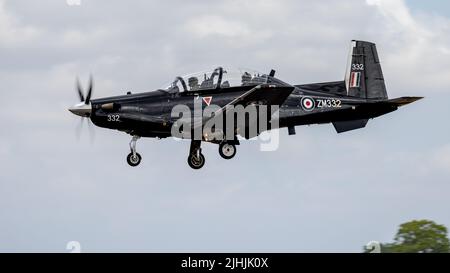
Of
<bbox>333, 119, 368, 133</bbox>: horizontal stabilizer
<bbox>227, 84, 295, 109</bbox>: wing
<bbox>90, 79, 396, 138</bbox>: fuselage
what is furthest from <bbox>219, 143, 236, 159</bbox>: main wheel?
<bbox>333, 119, 368, 133</bbox>: horizontal stabilizer

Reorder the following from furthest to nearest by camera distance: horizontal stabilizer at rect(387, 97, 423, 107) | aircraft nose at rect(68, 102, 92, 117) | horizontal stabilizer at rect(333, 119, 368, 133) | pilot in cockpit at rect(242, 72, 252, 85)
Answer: horizontal stabilizer at rect(333, 119, 368, 133), horizontal stabilizer at rect(387, 97, 423, 107), pilot in cockpit at rect(242, 72, 252, 85), aircraft nose at rect(68, 102, 92, 117)

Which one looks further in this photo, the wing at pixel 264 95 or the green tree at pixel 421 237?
the green tree at pixel 421 237

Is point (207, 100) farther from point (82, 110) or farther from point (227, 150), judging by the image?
point (82, 110)

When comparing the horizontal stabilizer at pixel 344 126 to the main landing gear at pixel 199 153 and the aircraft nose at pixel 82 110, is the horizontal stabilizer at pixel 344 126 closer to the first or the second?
the main landing gear at pixel 199 153

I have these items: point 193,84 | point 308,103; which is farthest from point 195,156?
point 308,103

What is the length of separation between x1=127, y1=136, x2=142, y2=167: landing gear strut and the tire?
2.26 metres

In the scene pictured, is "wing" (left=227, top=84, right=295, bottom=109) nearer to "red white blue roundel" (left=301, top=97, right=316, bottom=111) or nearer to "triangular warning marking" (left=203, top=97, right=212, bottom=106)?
"triangular warning marking" (left=203, top=97, right=212, bottom=106)

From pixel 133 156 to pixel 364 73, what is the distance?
7.35m

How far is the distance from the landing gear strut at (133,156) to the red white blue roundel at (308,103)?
474cm

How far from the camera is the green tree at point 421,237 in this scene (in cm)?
4216

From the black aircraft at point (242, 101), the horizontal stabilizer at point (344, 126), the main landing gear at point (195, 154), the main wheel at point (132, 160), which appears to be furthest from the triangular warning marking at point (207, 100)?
the horizontal stabilizer at point (344, 126)

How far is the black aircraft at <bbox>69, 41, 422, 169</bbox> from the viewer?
27328 mm
